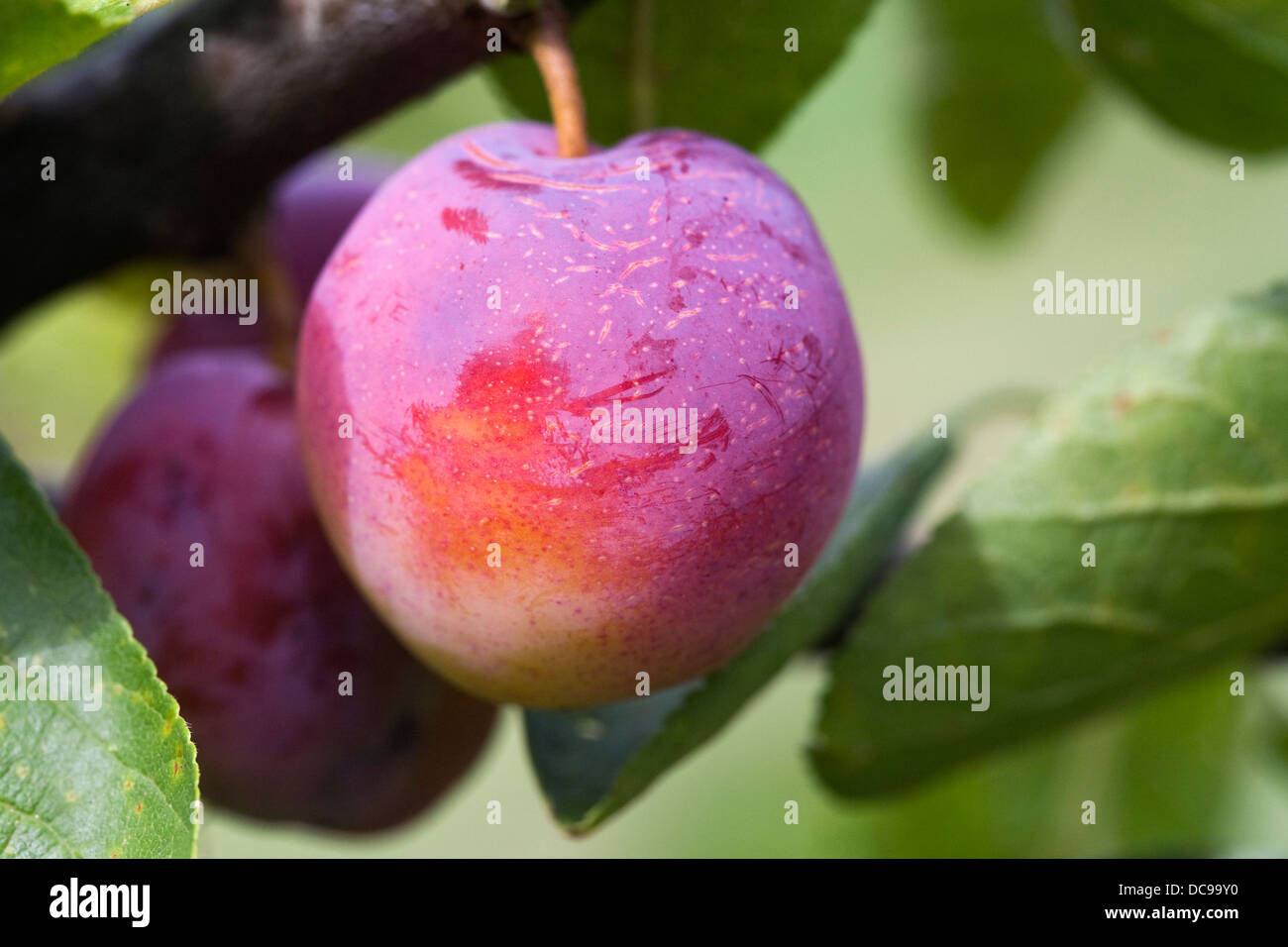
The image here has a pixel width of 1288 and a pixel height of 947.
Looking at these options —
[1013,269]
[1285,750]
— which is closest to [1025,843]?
[1285,750]

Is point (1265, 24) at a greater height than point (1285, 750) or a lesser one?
greater

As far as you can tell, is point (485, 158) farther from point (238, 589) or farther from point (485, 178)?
point (238, 589)

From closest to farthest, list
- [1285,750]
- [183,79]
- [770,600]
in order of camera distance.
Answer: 1. [770,600]
2. [183,79]
3. [1285,750]

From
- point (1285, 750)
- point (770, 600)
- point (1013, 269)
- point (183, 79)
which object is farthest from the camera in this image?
point (1013, 269)

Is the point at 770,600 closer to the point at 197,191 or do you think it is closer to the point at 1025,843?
the point at 197,191

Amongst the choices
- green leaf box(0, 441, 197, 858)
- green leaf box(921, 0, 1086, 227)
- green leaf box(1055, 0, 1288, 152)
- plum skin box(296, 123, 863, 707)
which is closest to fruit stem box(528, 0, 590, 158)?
plum skin box(296, 123, 863, 707)

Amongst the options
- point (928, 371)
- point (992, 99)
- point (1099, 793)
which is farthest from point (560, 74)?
point (928, 371)
